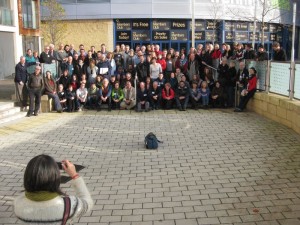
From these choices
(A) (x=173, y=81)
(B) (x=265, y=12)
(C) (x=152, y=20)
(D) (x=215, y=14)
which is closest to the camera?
(A) (x=173, y=81)

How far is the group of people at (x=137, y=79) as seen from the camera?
13945 millimetres

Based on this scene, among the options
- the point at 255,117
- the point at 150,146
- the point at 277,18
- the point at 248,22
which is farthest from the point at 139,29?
the point at 150,146

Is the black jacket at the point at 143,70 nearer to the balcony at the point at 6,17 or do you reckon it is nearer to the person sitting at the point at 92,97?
the person sitting at the point at 92,97

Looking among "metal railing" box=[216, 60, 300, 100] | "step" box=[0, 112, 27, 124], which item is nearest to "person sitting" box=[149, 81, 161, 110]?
"metal railing" box=[216, 60, 300, 100]

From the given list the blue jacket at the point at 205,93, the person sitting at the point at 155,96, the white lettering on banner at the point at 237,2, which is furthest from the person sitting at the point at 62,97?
the white lettering on banner at the point at 237,2

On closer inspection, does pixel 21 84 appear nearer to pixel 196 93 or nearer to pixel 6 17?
pixel 196 93

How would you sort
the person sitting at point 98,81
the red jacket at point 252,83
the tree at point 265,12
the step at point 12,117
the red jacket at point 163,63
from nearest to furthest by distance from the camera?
the step at point 12,117, the red jacket at point 252,83, the person sitting at point 98,81, the red jacket at point 163,63, the tree at point 265,12

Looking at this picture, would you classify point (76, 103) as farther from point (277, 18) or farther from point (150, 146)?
point (277, 18)

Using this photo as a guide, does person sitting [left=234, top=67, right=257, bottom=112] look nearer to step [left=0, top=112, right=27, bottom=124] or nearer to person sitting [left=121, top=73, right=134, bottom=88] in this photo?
person sitting [left=121, top=73, right=134, bottom=88]

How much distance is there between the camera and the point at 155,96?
14.2 metres

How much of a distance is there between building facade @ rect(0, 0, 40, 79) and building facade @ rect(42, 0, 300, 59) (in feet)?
10.9

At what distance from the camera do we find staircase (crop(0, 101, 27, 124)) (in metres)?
12.3

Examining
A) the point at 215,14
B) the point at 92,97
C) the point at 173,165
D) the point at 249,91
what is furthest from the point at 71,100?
the point at 215,14

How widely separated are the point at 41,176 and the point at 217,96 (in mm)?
12239
